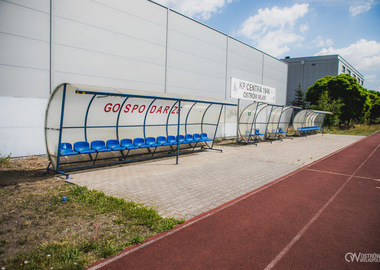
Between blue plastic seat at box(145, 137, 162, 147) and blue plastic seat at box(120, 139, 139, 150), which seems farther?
blue plastic seat at box(145, 137, 162, 147)

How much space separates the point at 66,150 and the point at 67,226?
154 inches

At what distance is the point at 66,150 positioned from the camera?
7.25m

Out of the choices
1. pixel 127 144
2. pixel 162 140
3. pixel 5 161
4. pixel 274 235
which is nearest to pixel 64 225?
pixel 274 235

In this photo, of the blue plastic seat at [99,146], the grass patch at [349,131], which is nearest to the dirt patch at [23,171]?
the blue plastic seat at [99,146]

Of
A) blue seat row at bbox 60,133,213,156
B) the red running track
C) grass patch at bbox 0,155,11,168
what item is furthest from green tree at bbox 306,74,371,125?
grass patch at bbox 0,155,11,168

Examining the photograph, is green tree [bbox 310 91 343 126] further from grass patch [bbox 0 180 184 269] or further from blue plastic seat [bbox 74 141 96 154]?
grass patch [bbox 0 180 184 269]

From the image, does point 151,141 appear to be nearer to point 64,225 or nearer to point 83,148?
point 83,148

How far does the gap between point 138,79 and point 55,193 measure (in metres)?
8.37

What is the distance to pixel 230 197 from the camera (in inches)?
217

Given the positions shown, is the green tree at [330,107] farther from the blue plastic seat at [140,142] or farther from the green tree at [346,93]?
the blue plastic seat at [140,142]

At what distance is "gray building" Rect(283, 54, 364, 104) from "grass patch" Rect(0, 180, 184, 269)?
48252 millimetres

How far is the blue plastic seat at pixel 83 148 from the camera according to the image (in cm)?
756

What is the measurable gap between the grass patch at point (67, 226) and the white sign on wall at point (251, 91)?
617 inches

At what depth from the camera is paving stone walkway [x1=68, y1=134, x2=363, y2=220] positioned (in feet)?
16.8
